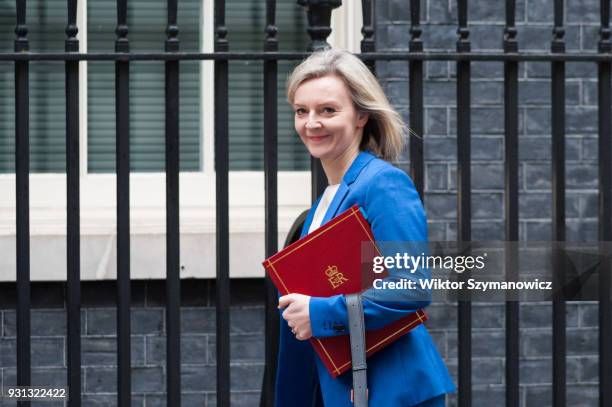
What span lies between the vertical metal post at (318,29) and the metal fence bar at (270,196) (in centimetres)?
12

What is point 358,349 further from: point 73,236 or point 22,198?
point 22,198

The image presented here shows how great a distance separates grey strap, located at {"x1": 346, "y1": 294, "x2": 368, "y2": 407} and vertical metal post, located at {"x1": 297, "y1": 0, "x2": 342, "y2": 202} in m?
0.79

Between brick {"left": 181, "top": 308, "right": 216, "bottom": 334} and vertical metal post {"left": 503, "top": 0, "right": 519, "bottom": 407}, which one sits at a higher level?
vertical metal post {"left": 503, "top": 0, "right": 519, "bottom": 407}

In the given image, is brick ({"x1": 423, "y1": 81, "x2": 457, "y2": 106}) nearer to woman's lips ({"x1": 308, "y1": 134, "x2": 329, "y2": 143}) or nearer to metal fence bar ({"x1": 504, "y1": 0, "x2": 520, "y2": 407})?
metal fence bar ({"x1": 504, "y1": 0, "x2": 520, "y2": 407})

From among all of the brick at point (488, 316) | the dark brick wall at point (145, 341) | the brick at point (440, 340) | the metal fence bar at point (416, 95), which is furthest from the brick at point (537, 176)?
the metal fence bar at point (416, 95)

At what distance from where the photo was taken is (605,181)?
12.8ft

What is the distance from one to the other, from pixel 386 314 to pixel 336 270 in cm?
18

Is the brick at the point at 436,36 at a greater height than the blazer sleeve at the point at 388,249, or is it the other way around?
the brick at the point at 436,36

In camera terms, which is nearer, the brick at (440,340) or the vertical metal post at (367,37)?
the vertical metal post at (367,37)

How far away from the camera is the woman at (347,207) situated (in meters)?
3.03

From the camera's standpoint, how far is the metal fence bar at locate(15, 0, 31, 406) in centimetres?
369

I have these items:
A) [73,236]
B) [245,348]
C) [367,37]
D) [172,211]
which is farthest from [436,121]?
[73,236]

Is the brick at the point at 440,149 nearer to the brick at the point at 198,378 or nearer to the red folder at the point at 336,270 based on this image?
the brick at the point at 198,378

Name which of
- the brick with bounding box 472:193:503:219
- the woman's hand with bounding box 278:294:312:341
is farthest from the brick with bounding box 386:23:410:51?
the woman's hand with bounding box 278:294:312:341
